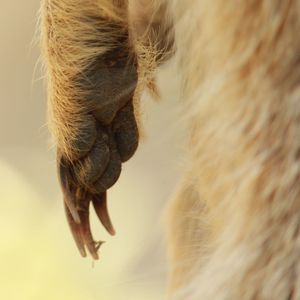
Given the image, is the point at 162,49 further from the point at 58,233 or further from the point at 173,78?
the point at 58,233

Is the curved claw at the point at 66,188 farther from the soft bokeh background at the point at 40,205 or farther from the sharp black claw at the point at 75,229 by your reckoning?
the soft bokeh background at the point at 40,205

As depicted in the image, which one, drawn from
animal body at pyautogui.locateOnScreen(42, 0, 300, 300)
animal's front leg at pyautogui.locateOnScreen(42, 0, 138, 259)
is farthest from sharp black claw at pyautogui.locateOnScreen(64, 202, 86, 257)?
animal body at pyautogui.locateOnScreen(42, 0, 300, 300)

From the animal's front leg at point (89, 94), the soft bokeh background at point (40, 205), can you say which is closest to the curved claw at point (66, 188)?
the animal's front leg at point (89, 94)

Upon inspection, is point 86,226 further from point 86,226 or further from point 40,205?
point 40,205

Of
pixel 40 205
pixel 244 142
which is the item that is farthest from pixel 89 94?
pixel 40 205

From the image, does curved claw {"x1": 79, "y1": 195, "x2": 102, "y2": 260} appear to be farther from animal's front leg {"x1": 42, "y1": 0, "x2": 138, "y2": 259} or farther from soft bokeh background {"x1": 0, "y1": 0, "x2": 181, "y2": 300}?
soft bokeh background {"x1": 0, "y1": 0, "x2": 181, "y2": 300}

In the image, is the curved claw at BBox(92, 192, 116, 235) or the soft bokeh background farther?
the soft bokeh background
